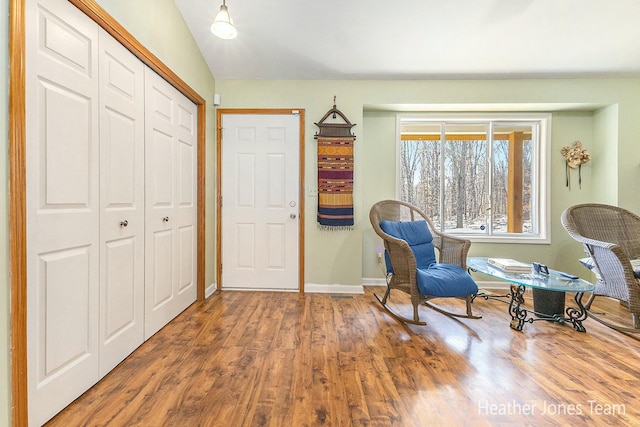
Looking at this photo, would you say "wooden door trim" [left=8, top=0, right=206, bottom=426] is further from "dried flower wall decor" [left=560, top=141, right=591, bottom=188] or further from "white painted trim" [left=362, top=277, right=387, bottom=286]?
"dried flower wall decor" [left=560, top=141, right=591, bottom=188]

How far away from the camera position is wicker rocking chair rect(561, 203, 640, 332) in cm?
219

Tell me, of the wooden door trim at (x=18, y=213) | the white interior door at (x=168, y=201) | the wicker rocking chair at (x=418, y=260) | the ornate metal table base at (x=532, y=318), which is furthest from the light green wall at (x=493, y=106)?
the wooden door trim at (x=18, y=213)

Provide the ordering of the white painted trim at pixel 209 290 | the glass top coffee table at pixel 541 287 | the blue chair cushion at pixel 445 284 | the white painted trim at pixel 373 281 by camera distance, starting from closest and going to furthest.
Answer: the glass top coffee table at pixel 541 287 < the blue chair cushion at pixel 445 284 < the white painted trim at pixel 209 290 < the white painted trim at pixel 373 281

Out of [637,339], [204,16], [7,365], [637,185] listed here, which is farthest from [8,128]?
[637,185]

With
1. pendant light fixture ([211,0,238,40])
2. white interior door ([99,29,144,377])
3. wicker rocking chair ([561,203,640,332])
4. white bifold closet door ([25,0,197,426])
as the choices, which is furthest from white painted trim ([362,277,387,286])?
pendant light fixture ([211,0,238,40])

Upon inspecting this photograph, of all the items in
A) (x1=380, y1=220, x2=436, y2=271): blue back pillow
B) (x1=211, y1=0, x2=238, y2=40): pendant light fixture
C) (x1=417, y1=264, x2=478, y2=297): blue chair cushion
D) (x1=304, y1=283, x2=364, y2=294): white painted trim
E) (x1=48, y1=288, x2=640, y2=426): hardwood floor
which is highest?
(x1=211, y1=0, x2=238, y2=40): pendant light fixture

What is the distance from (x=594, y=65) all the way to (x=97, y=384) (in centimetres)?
505

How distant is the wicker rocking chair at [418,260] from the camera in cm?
231

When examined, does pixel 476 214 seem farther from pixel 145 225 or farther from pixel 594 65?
pixel 145 225

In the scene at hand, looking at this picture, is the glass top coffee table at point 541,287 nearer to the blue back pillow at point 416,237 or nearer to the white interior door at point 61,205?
the blue back pillow at point 416,237

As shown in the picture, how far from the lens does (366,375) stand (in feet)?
5.50

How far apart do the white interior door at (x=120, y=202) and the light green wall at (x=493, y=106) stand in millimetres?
1493

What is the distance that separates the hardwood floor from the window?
4.70ft

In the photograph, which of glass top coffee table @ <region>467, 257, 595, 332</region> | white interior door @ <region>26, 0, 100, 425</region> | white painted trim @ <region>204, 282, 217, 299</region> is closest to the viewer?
white interior door @ <region>26, 0, 100, 425</region>
